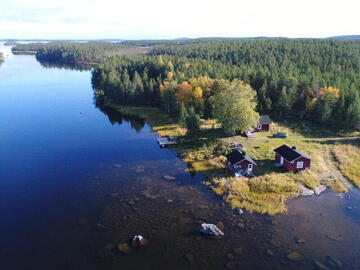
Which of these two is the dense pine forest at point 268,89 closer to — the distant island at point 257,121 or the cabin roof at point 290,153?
the distant island at point 257,121

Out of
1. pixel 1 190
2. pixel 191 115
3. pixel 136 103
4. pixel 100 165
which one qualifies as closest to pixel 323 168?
pixel 191 115

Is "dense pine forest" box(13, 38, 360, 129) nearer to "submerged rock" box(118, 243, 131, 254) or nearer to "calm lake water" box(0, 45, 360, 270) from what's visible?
"calm lake water" box(0, 45, 360, 270)

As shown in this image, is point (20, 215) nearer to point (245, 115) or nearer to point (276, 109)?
point (245, 115)

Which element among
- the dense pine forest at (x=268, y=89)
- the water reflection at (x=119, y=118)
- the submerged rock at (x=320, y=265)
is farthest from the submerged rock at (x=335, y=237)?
the water reflection at (x=119, y=118)

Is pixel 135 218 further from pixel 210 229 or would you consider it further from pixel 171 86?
pixel 171 86

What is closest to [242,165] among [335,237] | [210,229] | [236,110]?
[236,110]
